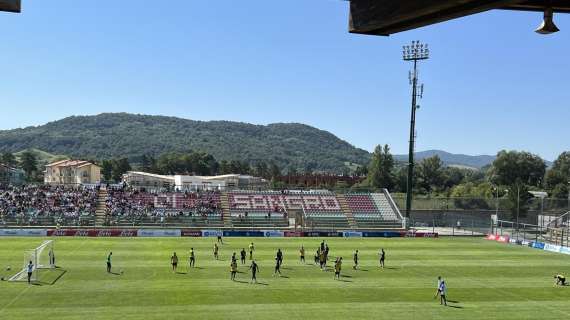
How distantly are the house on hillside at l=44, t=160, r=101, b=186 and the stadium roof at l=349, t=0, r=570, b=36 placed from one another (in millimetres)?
159048

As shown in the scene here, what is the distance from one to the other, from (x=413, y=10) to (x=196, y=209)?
66477 millimetres

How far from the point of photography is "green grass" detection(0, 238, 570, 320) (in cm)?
2541

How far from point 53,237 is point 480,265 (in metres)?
37.9

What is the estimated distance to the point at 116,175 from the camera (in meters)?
173

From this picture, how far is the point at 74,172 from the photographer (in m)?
172

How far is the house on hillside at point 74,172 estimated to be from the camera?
166 meters

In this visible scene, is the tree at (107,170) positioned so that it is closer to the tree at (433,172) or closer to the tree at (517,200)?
the tree at (433,172)

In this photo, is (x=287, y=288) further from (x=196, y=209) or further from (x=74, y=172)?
(x=74, y=172)

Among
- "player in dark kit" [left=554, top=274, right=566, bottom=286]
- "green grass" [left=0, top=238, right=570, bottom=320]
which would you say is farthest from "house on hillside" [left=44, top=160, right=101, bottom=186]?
"player in dark kit" [left=554, top=274, right=566, bottom=286]

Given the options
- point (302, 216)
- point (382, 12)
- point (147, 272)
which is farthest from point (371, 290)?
point (302, 216)

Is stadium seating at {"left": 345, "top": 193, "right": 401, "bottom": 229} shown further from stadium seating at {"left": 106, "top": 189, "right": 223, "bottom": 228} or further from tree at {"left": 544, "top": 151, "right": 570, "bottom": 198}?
tree at {"left": 544, "top": 151, "right": 570, "bottom": 198}

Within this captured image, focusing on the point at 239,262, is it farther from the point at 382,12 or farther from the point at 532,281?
the point at 382,12

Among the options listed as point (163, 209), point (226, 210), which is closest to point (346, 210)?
point (226, 210)

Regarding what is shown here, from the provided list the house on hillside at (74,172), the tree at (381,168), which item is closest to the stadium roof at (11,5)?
the tree at (381,168)
